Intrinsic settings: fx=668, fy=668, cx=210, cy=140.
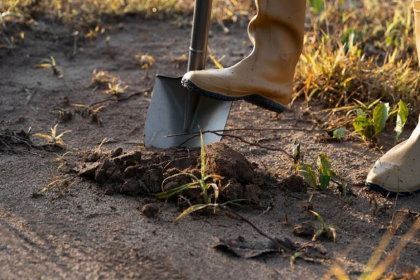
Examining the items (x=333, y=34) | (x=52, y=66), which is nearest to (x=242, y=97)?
(x=52, y=66)

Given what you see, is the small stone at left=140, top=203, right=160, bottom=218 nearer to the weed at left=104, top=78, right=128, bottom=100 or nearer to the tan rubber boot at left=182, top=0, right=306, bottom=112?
the tan rubber boot at left=182, top=0, right=306, bottom=112

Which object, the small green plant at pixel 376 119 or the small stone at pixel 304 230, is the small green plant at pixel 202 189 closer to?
the small stone at pixel 304 230

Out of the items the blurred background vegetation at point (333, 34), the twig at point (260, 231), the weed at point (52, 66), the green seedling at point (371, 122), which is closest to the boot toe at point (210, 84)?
the twig at point (260, 231)

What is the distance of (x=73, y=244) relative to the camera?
2023mm

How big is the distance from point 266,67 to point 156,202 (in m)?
0.76

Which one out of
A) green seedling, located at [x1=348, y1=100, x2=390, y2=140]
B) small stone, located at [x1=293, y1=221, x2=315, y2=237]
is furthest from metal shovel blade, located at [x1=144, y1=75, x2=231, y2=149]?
small stone, located at [x1=293, y1=221, x2=315, y2=237]

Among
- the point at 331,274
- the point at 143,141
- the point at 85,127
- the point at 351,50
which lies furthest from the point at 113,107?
the point at 331,274

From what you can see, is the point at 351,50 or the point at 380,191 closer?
the point at 380,191

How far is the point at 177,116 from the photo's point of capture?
9.40 feet

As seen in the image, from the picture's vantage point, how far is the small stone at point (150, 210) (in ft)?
7.20

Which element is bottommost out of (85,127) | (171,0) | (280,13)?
(85,127)

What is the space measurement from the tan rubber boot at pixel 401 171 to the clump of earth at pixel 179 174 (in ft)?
0.92

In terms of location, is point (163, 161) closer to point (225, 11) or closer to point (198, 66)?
point (198, 66)

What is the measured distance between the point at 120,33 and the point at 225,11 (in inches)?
31.6
